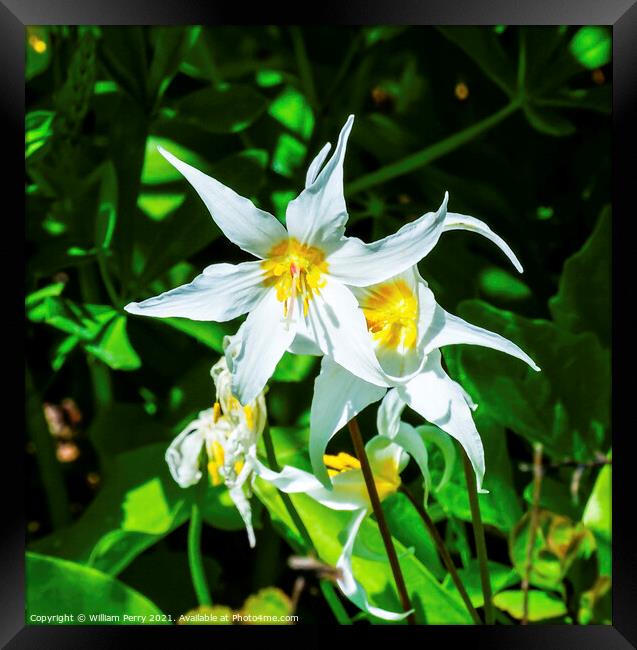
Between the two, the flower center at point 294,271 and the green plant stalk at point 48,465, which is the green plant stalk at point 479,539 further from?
the green plant stalk at point 48,465

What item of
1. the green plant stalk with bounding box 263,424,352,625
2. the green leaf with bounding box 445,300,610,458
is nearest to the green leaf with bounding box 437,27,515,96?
the green leaf with bounding box 445,300,610,458

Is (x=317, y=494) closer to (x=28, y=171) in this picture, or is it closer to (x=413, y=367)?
(x=413, y=367)

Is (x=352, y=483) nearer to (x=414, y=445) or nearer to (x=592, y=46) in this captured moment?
(x=414, y=445)

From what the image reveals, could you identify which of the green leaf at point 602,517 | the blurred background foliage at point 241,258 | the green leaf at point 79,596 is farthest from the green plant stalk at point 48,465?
the green leaf at point 602,517

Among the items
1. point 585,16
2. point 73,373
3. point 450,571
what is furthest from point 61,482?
point 585,16

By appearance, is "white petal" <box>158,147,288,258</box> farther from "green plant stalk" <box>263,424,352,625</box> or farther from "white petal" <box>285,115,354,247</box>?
"green plant stalk" <box>263,424,352,625</box>
